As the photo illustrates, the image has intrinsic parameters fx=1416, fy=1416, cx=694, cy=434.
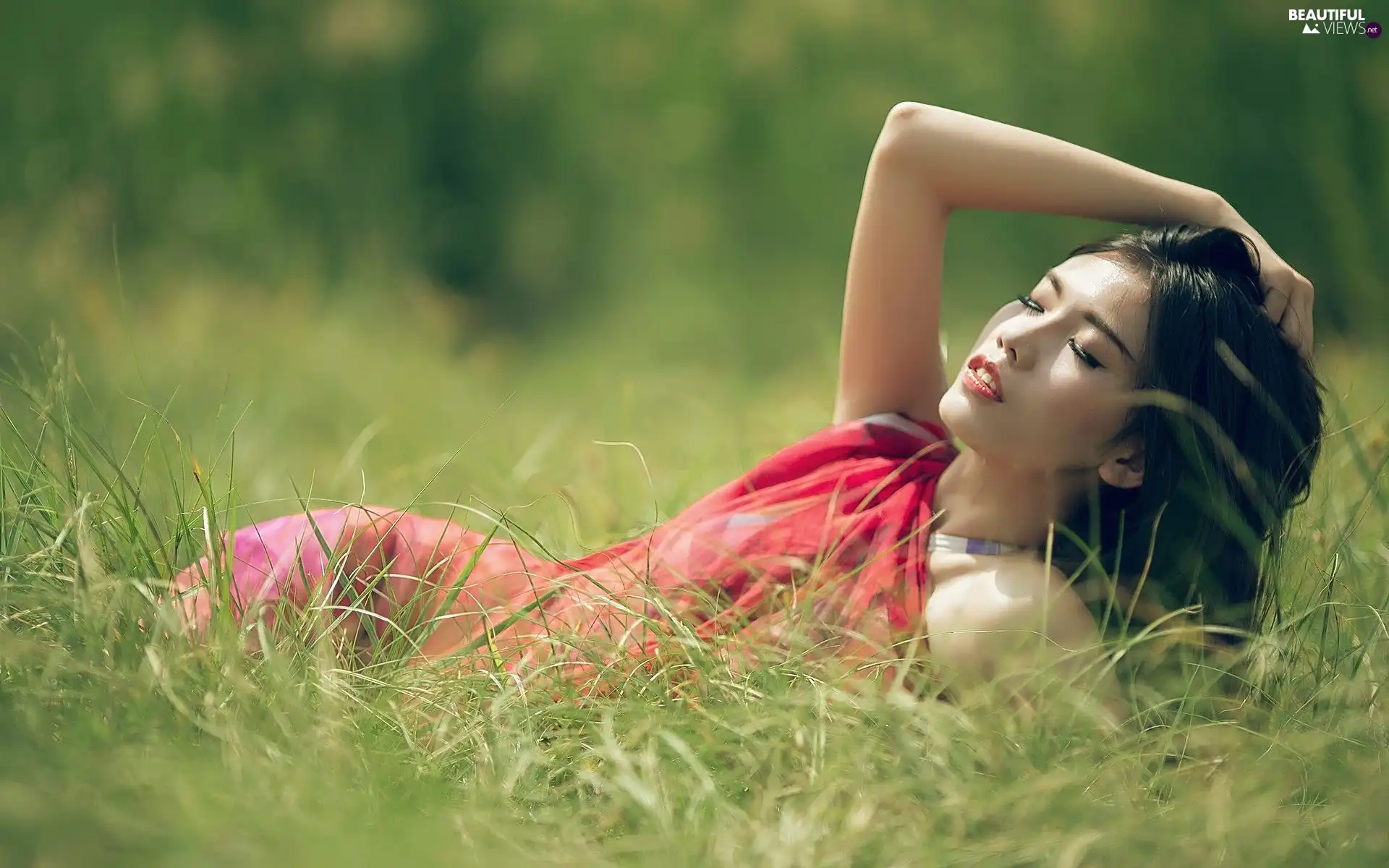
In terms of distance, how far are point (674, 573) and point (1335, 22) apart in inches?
127

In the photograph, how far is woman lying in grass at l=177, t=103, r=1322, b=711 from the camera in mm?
1479

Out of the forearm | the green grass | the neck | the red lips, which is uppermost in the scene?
the forearm

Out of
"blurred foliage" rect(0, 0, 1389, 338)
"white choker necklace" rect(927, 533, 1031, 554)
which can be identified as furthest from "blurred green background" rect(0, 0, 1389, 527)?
"white choker necklace" rect(927, 533, 1031, 554)

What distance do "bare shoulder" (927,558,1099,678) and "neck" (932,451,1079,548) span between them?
8 centimetres

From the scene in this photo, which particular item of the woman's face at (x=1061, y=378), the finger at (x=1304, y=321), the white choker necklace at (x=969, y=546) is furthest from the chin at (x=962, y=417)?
the finger at (x=1304, y=321)

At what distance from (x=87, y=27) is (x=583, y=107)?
1.71 m

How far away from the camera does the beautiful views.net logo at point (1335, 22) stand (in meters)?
3.82

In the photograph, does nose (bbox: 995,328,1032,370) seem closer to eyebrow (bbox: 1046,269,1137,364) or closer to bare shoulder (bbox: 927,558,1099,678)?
eyebrow (bbox: 1046,269,1137,364)

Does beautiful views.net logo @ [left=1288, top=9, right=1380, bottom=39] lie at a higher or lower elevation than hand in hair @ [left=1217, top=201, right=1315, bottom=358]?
higher

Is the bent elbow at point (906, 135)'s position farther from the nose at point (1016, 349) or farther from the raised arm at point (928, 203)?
the nose at point (1016, 349)

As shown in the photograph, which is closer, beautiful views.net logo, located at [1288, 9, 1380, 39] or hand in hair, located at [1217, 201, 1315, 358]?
hand in hair, located at [1217, 201, 1315, 358]

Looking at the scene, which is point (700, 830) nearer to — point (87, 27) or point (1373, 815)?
point (1373, 815)

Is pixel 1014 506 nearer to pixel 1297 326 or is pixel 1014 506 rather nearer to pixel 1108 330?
pixel 1108 330

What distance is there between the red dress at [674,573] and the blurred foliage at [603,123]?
8.75ft
